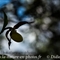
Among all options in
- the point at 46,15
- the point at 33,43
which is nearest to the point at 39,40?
the point at 33,43

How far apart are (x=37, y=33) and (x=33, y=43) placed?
0.26 ft

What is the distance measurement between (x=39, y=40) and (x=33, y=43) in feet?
0.13

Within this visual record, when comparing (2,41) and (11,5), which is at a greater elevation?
(11,5)

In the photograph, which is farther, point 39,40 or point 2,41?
point 39,40

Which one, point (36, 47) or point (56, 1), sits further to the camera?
point (56, 1)

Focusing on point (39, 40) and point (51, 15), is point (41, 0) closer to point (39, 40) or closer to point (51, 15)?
point (51, 15)

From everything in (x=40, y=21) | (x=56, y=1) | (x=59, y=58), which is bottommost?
(x=59, y=58)

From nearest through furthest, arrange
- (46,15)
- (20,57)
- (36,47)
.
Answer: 1. (20,57)
2. (36,47)
3. (46,15)

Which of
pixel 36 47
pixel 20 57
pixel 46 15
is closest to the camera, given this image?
pixel 20 57

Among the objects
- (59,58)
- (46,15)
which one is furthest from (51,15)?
(59,58)

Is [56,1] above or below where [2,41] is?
above

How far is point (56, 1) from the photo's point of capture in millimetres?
767

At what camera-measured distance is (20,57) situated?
1.45 feet

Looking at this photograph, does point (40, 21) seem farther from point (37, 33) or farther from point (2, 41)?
point (2, 41)
